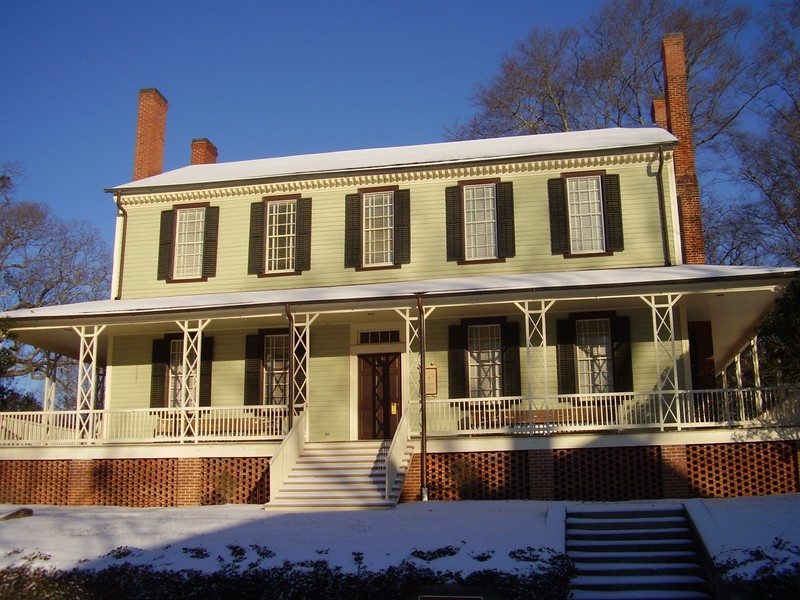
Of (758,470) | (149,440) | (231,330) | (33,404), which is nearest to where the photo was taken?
(758,470)

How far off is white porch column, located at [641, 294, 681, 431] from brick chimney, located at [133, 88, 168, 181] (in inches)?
582

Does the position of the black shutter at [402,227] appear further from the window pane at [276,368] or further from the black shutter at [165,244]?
the black shutter at [165,244]

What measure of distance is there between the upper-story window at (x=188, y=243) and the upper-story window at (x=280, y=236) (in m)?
1.07

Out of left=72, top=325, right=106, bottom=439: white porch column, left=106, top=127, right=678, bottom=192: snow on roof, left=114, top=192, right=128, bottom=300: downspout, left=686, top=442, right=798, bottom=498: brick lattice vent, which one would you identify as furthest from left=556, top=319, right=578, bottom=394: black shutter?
left=114, top=192, right=128, bottom=300: downspout

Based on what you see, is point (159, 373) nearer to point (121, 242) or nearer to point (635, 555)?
point (121, 242)

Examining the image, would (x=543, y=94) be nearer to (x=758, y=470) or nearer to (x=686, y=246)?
(x=686, y=246)

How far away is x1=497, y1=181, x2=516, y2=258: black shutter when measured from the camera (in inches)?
819

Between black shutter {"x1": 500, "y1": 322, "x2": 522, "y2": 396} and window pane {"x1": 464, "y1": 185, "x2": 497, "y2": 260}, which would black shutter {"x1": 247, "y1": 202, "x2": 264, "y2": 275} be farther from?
black shutter {"x1": 500, "y1": 322, "x2": 522, "y2": 396}

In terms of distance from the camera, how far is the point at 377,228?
21750 millimetres

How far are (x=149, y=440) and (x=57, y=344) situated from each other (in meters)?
5.32

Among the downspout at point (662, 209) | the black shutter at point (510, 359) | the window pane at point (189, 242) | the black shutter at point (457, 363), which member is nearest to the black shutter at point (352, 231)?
the black shutter at point (457, 363)

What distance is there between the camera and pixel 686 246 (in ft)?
70.8

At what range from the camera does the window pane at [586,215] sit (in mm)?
20578

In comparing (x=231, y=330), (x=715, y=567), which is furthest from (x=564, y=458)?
(x=231, y=330)
